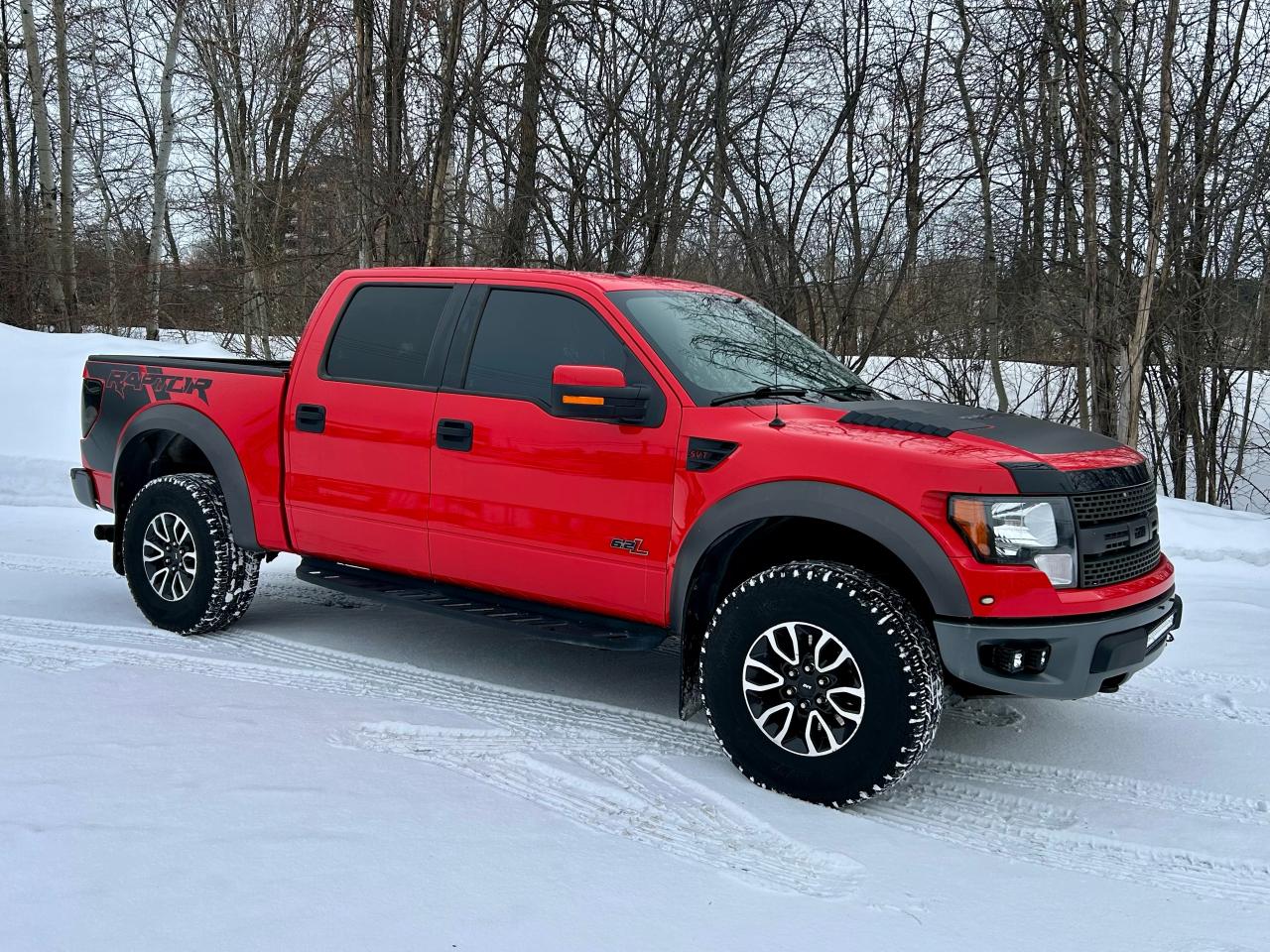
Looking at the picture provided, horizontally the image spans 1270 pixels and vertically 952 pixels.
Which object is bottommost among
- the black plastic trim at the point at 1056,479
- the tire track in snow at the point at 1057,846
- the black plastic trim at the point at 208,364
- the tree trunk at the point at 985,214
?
the tire track in snow at the point at 1057,846

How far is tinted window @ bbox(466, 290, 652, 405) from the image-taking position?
14.0 ft

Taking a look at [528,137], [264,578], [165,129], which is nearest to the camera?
[264,578]

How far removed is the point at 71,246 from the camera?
19344 millimetres

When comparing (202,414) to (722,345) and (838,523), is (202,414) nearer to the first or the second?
(722,345)

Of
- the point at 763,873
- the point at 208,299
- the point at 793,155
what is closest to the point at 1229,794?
the point at 763,873

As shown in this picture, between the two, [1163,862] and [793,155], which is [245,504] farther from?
[793,155]

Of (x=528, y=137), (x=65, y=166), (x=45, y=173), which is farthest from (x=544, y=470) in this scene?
(x=65, y=166)

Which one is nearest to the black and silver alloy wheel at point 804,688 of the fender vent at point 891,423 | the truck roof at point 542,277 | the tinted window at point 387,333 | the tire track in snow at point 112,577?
the fender vent at point 891,423

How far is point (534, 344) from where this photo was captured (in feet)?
14.6

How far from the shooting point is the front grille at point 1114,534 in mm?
3498

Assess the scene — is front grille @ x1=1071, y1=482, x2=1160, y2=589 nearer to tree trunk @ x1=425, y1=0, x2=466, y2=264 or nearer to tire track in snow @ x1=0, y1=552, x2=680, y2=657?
tire track in snow @ x1=0, y1=552, x2=680, y2=657

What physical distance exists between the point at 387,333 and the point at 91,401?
2.07 meters

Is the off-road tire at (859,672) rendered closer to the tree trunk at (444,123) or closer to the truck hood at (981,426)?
the truck hood at (981,426)

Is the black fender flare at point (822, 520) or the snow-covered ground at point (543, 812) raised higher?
the black fender flare at point (822, 520)
